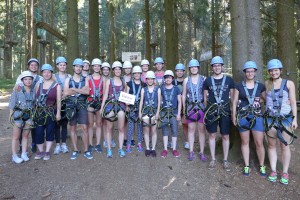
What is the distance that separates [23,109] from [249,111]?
191 inches

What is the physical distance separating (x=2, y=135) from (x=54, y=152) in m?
3.88

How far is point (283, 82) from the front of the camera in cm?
528

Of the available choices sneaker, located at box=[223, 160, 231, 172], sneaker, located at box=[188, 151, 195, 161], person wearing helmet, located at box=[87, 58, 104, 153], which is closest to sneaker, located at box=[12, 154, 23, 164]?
person wearing helmet, located at box=[87, 58, 104, 153]

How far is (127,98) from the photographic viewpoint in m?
6.37

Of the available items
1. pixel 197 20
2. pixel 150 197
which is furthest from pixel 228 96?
pixel 197 20

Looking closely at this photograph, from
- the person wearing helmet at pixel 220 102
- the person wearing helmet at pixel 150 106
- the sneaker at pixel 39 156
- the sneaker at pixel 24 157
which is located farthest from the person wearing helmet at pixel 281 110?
the sneaker at pixel 24 157

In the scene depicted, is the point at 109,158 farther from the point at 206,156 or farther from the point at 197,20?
the point at 197,20

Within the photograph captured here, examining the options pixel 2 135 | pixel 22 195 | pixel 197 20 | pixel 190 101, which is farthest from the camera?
pixel 197 20

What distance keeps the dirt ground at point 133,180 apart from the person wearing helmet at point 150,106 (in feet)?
2.16

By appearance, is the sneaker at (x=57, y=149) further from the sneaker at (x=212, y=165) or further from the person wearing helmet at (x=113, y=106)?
the sneaker at (x=212, y=165)

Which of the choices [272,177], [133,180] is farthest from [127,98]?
[272,177]

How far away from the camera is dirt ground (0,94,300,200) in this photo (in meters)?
4.99

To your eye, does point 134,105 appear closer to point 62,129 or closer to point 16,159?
point 62,129

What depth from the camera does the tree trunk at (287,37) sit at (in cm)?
928
